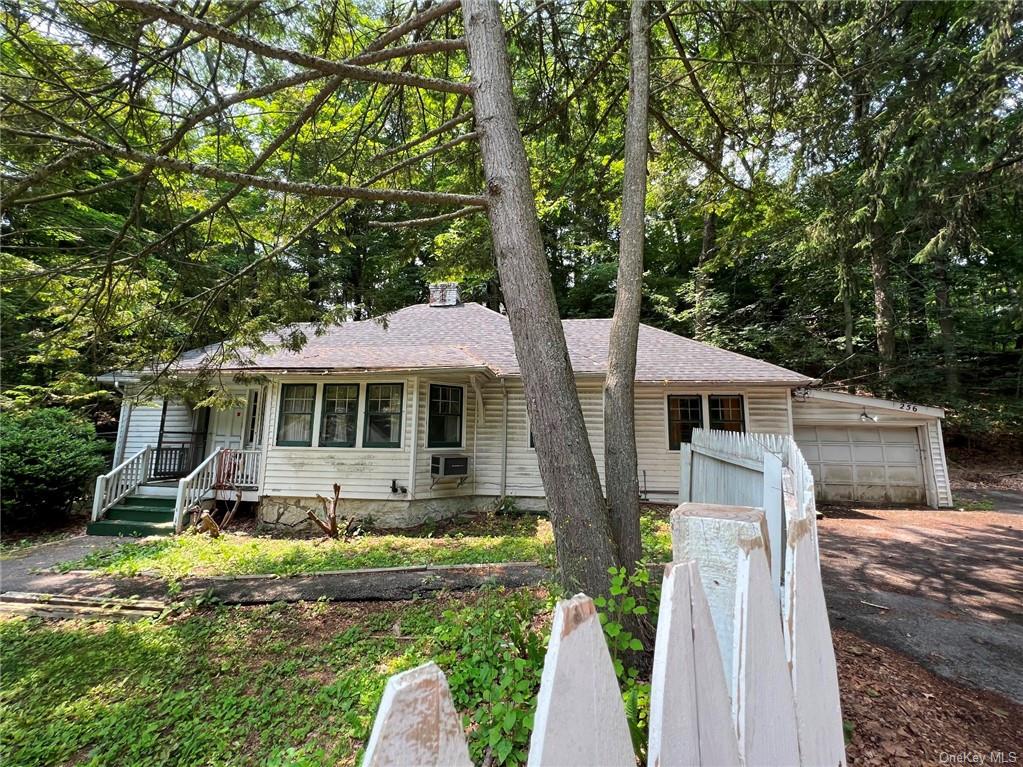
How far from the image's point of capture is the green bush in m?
8.51

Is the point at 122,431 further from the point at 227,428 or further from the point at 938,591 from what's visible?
the point at 938,591

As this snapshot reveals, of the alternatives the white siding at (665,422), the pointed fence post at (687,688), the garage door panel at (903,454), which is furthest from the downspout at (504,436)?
the garage door panel at (903,454)

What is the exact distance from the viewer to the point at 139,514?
8891 millimetres

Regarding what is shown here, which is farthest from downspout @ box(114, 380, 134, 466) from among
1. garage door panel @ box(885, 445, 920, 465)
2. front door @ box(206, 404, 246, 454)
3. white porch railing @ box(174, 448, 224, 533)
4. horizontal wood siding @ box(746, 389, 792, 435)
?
garage door panel @ box(885, 445, 920, 465)

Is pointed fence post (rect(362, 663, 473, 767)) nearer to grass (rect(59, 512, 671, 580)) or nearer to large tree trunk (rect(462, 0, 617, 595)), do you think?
large tree trunk (rect(462, 0, 617, 595))

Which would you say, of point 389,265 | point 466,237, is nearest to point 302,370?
point 389,265

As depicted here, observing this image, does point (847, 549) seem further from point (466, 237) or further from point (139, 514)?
point (139, 514)

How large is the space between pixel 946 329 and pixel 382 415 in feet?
61.8

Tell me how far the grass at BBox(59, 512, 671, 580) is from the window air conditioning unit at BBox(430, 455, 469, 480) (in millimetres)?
1208

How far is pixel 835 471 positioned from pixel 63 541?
1685 cm

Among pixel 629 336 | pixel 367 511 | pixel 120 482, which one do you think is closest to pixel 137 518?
pixel 120 482

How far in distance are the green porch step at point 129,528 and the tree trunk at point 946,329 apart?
74.0 ft

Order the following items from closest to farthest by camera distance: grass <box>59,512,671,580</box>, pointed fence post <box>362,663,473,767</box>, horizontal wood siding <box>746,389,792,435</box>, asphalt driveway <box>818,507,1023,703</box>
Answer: pointed fence post <box>362,663,473,767</box> < asphalt driveway <box>818,507,1023,703</box> < grass <box>59,512,671,580</box> < horizontal wood siding <box>746,389,792,435</box>

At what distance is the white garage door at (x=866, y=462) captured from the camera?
1070 centimetres
